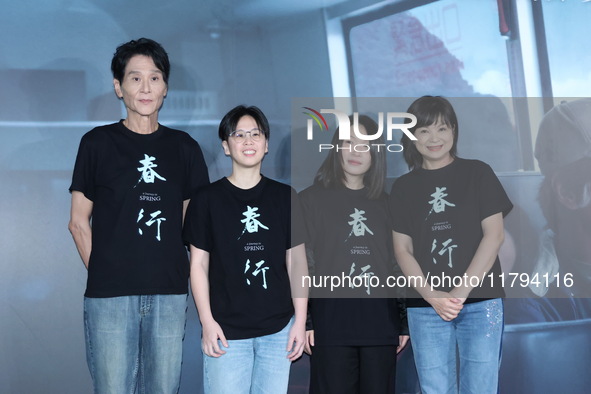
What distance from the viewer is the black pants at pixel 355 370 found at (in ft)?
7.79

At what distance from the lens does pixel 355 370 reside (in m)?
2.42

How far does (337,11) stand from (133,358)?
6.14 ft

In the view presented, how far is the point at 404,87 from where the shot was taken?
9.84 feet

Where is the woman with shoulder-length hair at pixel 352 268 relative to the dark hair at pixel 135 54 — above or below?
below

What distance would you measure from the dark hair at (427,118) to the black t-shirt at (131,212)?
102cm

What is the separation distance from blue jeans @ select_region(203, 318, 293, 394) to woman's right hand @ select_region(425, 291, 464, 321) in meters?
0.61

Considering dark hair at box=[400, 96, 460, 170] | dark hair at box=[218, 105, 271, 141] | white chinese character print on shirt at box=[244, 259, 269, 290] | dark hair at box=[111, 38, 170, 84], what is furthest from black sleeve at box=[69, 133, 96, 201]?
dark hair at box=[400, 96, 460, 170]

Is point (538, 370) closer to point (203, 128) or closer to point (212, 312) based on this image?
point (212, 312)

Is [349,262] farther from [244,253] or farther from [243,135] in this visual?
[243,135]

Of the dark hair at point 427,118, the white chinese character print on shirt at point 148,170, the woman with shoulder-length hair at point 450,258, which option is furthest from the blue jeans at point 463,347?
the white chinese character print on shirt at point 148,170

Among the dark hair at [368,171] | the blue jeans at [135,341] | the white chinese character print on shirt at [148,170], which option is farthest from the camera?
the dark hair at [368,171]

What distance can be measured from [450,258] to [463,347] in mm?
351

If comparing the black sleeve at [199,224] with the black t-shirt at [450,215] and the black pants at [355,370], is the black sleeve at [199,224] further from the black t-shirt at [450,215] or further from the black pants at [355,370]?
the black t-shirt at [450,215]

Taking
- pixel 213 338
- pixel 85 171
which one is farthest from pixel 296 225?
pixel 85 171
